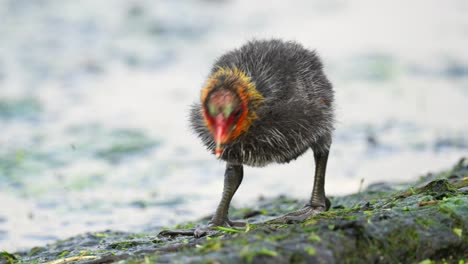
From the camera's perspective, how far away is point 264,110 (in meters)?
5.64

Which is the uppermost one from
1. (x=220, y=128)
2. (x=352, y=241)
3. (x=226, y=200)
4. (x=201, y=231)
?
(x=220, y=128)

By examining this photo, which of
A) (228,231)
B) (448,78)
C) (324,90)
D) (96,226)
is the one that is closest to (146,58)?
(448,78)

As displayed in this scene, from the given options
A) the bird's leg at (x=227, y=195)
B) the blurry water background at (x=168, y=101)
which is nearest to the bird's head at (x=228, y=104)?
the bird's leg at (x=227, y=195)

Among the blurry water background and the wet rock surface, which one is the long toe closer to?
the wet rock surface

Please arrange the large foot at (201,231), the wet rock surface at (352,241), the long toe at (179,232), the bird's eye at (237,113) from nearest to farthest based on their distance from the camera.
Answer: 1. the wet rock surface at (352,241)
2. the bird's eye at (237,113)
3. the large foot at (201,231)
4. the long toe at (179,232)

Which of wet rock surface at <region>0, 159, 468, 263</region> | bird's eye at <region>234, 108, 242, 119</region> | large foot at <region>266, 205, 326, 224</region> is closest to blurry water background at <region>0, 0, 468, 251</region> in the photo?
large foot at <region>266, 205, 326, 224</region>

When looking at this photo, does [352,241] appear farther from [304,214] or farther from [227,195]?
[304,214]

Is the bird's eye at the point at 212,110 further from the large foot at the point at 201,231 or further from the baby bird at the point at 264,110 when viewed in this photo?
the large foot at the point at 201,231

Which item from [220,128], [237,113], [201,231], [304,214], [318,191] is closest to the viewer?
[220,128]

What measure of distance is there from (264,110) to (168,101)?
26.8 ft

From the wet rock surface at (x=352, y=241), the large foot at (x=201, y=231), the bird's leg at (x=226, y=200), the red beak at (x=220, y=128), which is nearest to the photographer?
the wet rock surface at (x=352, y=241)

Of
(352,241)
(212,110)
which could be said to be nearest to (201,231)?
(212,110)

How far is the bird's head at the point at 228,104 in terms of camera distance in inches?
207

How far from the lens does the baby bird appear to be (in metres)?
5.38
